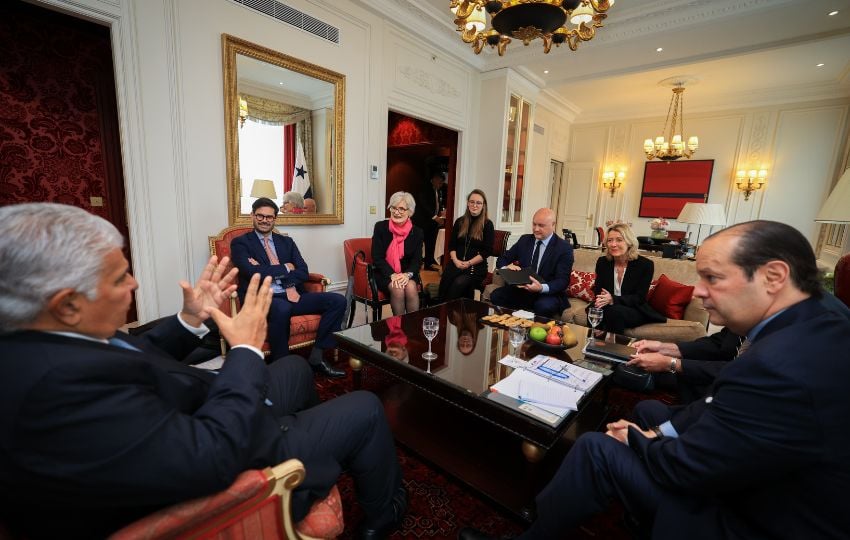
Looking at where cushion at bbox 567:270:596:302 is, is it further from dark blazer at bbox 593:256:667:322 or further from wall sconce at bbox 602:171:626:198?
wall sconce at bbox 602:171:626:198

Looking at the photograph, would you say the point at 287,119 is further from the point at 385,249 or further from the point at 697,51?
the point at 697,51

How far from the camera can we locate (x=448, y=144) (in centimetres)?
516

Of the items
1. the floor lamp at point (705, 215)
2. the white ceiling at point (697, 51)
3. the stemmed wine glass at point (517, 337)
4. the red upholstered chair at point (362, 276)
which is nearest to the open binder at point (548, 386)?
the stemmed wine glass at point (517, 337)

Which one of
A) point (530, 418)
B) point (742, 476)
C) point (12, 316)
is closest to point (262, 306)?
point (12, 316)

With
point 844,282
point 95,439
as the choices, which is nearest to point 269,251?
point 95,439

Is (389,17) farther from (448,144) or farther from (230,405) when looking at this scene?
(230,405)

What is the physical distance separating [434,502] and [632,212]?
766 centimetres

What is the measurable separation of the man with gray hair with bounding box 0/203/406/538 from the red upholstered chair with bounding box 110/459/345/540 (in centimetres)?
3

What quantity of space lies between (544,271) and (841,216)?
1734 millimetres

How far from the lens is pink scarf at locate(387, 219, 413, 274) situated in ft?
10.9

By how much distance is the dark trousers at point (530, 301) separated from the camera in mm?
3102

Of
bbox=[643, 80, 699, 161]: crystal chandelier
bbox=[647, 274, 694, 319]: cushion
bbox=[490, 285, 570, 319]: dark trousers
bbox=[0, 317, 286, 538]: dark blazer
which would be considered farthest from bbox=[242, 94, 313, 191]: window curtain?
bbox=[643, 80, 699, 161]: crystal chandelier

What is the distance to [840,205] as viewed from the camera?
198 centimetres

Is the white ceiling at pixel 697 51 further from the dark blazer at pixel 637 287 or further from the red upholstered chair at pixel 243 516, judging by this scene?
the red upholstered chair at pixel 243 516
